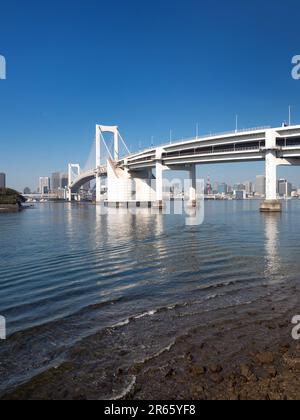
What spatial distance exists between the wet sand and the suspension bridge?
48354mm

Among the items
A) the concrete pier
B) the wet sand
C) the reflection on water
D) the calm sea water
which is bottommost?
the reflection on water

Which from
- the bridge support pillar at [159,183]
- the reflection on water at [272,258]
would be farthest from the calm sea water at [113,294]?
the bridge support pillar at [159,183]

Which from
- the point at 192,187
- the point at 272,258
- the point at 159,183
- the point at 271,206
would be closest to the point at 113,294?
the point at 272,258

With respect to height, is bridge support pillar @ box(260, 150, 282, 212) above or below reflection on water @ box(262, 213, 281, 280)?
above

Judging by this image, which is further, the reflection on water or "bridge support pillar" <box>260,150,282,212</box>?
"bridge support pillar" <box>260,150,282,212</box>

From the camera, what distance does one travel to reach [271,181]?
51.6 metres

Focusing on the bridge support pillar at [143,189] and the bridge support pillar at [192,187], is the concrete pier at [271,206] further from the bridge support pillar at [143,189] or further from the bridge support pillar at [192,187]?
the bridge support pillar at [143,189]

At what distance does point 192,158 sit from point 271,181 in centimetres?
2049

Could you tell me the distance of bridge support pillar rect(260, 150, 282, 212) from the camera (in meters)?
51.2

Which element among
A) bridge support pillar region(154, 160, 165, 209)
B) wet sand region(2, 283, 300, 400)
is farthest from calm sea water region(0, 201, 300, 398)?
bridge support pillar region(154, 160, 165, 209)

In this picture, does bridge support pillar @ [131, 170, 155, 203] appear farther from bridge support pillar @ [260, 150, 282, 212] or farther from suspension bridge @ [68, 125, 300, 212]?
bridge support pillar @ [260, 150, 282, 212]

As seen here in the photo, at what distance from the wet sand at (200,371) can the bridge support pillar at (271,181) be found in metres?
48.0
